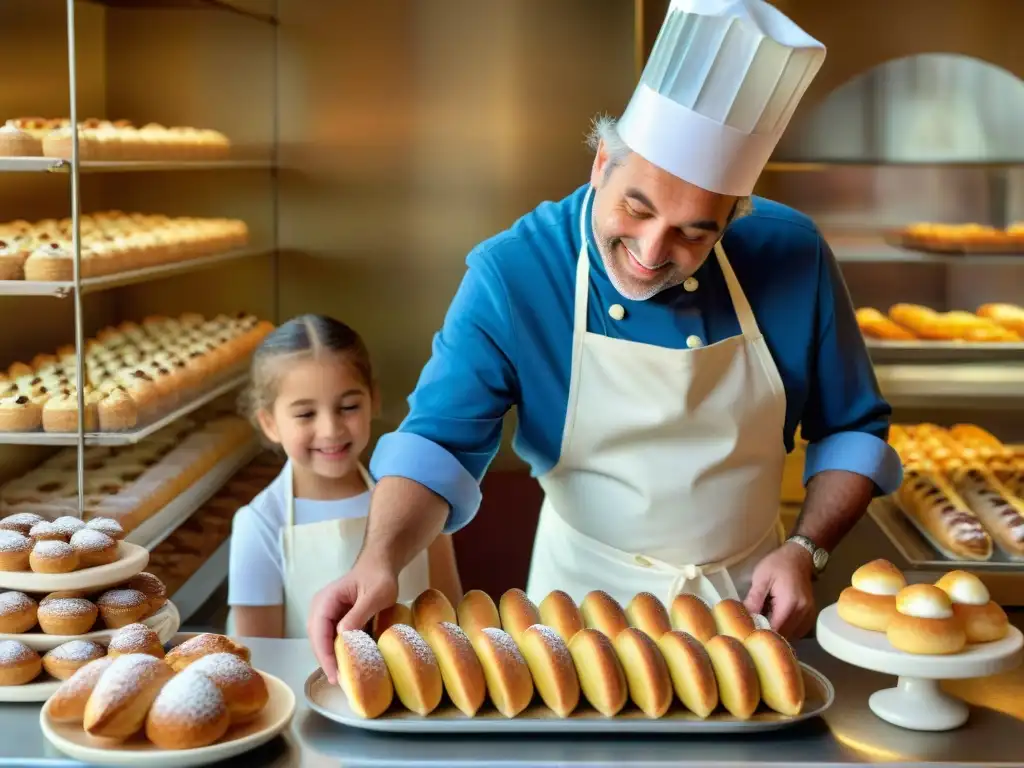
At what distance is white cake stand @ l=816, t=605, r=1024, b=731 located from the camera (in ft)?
4.42

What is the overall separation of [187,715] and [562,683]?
38 centimetres

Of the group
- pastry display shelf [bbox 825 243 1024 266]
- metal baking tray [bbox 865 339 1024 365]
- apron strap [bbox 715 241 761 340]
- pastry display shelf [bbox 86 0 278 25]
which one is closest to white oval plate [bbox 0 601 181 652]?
apron strap [bbox 715 241 761 340]

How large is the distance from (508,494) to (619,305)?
249 centimetres

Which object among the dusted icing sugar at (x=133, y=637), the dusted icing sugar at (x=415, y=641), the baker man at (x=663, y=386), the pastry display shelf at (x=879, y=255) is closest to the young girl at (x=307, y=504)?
the baker man at (x=663, y=386)

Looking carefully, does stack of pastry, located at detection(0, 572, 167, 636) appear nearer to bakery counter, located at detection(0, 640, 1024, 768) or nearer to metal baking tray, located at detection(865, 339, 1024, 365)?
bakery counter, located at detection(0, 640, 1024, 768)

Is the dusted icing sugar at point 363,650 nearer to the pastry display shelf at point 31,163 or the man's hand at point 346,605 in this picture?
the man's hand at point 346,605

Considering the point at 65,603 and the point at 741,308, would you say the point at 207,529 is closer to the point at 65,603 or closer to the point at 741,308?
the point at 741,308

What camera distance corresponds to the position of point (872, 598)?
142 centimetres

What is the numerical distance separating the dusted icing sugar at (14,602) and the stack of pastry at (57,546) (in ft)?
0.12

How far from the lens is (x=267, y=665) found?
1.59m

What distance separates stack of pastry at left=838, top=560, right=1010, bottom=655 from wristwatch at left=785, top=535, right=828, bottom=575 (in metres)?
0.43

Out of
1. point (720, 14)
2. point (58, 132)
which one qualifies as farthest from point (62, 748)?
point (58, 132)

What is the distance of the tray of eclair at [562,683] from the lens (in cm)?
134

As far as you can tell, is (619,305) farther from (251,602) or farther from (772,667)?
(251,602)
